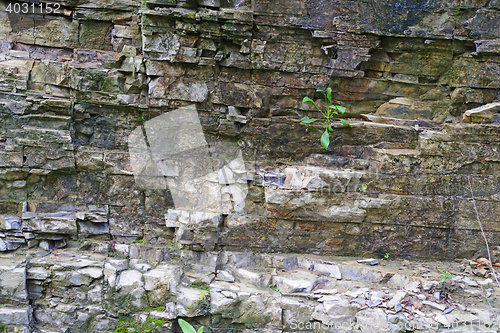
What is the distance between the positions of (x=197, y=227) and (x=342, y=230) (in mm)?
1933

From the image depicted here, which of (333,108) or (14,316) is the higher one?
(333,108)

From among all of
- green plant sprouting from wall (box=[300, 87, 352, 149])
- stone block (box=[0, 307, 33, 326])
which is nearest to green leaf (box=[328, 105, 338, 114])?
green plant sprouting from wall (box=[300, 87, 352, 149])

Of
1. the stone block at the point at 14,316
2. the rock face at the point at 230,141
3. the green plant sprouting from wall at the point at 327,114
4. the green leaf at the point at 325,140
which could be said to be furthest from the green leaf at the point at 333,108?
the stone block at the point at 14,316

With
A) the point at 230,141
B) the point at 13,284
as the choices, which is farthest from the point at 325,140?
the point at 13,284

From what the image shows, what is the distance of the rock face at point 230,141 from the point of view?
170 inches

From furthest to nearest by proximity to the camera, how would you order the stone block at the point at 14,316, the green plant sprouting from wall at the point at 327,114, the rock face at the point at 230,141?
the green plant sprouting from wall at the point at 327,114 → the rock face at the point at 230,141 → the stone block at the point at 14,316

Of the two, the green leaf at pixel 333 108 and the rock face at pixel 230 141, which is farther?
the green leaf at pixel 333 108

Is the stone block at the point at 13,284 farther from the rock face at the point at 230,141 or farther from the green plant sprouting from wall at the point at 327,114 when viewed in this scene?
the green plant sprouting from wall at the point at 327,114

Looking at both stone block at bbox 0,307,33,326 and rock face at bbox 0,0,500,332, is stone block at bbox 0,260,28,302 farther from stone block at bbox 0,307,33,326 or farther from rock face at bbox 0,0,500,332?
stone block at bbox 0,307,33,326

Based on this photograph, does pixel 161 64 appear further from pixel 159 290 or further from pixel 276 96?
pixel 159 290

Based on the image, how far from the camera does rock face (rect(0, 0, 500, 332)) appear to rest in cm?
432

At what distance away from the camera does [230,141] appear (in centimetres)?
476

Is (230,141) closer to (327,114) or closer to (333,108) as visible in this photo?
(327,114)

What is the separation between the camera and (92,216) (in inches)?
181
